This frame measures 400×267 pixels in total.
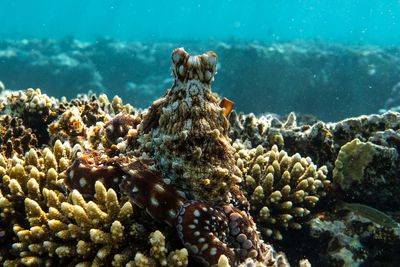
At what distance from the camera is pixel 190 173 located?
3207 millimetres

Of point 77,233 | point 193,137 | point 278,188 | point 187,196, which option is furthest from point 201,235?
point 278,188

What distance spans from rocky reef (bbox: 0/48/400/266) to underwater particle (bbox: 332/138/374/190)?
0.02 m

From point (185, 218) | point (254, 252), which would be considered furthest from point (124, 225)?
point (254, 252)

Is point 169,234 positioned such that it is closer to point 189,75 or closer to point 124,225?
point 124,225

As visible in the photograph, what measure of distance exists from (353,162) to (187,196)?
3.24 meters

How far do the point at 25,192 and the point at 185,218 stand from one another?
2.23 meters

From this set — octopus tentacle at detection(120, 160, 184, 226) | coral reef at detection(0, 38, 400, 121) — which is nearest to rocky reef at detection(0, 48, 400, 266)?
octopus tentacle at detection(120, 160, 184, 226)

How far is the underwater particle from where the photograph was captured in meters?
5.27

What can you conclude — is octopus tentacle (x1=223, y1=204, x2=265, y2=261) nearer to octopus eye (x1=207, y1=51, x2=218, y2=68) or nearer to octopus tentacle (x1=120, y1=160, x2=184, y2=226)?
octopus tentacle (x1=120, y1=160, x2=184, y2=226)

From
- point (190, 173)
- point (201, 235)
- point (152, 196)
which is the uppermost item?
point (190, 173)

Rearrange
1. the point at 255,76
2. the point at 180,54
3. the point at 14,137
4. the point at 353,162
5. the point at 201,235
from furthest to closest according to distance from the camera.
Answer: the point at 255,76 < the point at 14,137 < the point at 353,162 < the point at 180,54 < the point at 201,235

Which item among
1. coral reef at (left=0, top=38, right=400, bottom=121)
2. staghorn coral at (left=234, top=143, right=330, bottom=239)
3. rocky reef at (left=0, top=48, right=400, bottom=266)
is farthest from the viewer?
coral reef at (left=0, top=38, right=400, bottom=121)

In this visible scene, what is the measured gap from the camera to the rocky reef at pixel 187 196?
10.2 ft

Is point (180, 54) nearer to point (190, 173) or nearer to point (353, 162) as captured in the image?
point (190, 173)
